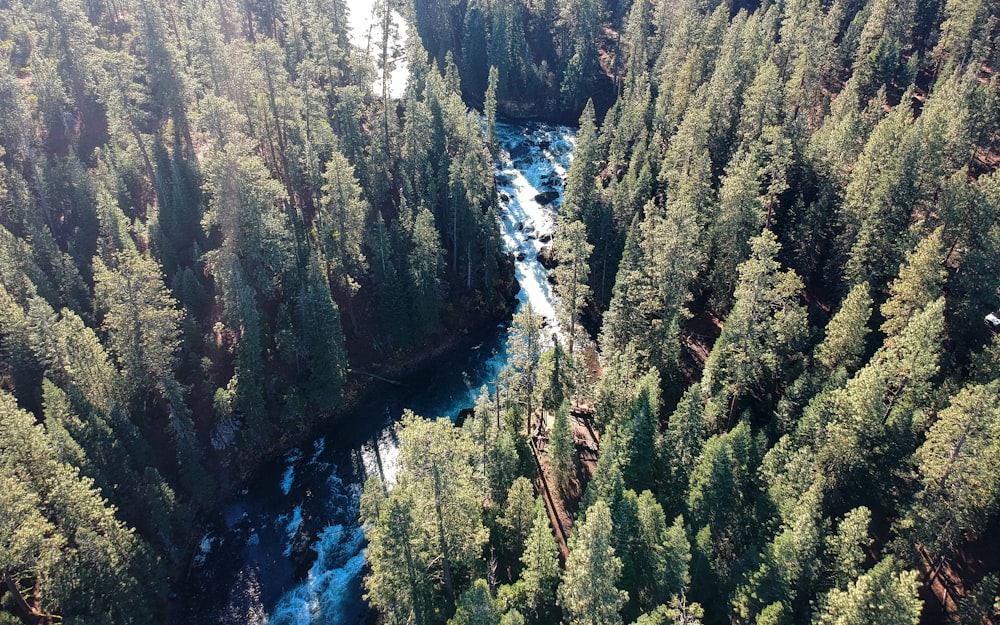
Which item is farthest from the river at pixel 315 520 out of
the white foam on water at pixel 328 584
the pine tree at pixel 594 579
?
the pine tree at pixel 594 579

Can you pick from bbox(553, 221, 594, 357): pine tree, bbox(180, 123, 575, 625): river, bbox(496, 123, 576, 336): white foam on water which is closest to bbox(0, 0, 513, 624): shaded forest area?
bbox(180, 123, 575, 625): river

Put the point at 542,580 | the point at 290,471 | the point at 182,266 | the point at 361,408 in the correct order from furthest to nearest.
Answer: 1. the point at 361,408
2. the point at 182,266
3. the point at 290,471
4. the point at 542,580

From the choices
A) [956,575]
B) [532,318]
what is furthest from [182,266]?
[956,575]

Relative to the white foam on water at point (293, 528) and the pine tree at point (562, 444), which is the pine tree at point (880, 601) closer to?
the pine tree at point (562, 444)

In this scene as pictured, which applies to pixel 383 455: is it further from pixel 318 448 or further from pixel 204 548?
pixel 204 548

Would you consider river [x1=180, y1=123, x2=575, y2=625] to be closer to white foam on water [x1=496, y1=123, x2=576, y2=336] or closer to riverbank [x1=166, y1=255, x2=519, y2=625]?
riverbank [x1=166, y1=255, x2=519, y2=625]

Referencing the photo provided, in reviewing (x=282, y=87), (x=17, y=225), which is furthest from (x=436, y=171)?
(x=17, y=225)

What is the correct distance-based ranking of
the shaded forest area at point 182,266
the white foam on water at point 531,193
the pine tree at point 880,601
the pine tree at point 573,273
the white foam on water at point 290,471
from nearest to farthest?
the pine tree at point 880,601, the shaded forest area at point 182,266, the white foam on water at point 290,471, the pine tree at point 573,273, the white foam on water at point 531,193
